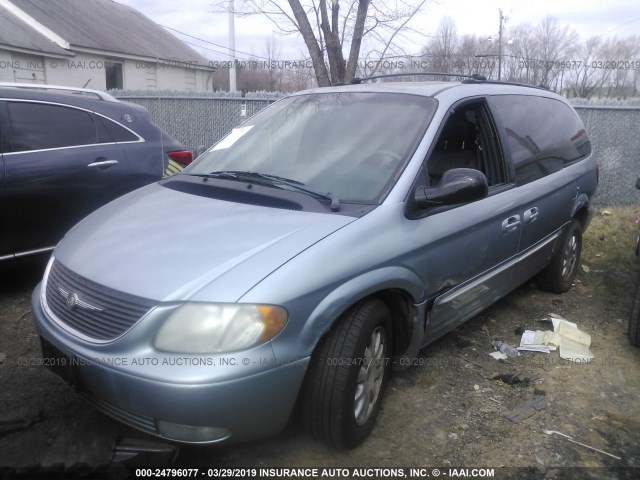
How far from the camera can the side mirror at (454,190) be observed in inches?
112

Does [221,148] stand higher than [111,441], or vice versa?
[221,148]

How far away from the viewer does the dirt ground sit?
265cm

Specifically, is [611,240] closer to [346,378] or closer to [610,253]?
[610,253]

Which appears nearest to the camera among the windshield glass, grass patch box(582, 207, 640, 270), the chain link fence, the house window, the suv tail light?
the windshield glass

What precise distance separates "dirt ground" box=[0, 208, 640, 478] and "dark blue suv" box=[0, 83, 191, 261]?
412 millimetres

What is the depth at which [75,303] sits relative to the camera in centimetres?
240

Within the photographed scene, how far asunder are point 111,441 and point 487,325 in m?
2.92

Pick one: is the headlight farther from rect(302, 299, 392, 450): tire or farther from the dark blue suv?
the dark blue suv

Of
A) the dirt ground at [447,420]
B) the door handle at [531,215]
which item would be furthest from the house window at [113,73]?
the door handle at [531,215]

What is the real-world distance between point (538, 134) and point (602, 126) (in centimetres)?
557

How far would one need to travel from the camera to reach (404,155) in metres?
3.02

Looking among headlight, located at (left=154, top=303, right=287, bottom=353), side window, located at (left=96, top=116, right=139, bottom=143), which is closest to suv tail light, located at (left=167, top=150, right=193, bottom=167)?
side window, located at (left=96, top=116, right=139, bottom=143)

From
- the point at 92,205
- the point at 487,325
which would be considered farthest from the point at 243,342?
the point at 92,205

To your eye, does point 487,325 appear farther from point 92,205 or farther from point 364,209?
point 92,205
